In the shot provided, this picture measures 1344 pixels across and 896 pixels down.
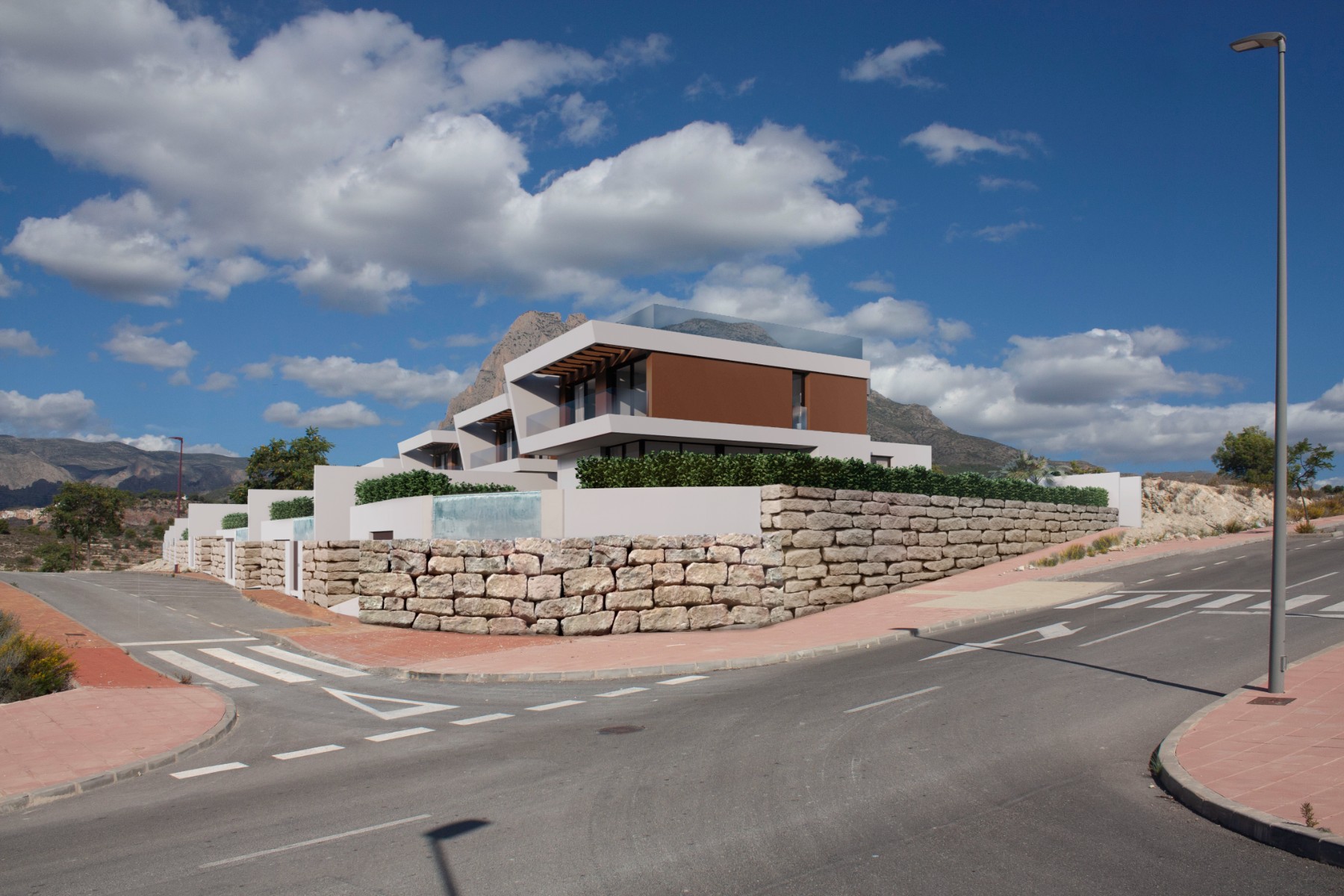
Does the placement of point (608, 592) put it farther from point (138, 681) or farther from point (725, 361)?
point (725, 361)

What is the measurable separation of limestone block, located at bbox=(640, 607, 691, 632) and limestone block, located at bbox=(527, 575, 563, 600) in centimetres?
195

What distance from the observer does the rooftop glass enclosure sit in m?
31.2

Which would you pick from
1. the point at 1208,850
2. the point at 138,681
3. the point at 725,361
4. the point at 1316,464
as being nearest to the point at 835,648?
the point at 1208,850

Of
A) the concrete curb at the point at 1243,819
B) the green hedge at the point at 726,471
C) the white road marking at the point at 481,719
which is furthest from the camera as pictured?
the green hedge at the point at 726,471

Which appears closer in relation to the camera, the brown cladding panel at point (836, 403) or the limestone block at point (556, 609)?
the limestone block at point (556, 609)

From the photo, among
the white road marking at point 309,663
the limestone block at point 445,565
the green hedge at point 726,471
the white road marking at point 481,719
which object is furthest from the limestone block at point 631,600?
the white road marking at point 481,719

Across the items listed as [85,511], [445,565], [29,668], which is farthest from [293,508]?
[85,511]

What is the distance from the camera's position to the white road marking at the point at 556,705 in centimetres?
1186

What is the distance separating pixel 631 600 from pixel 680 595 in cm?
115

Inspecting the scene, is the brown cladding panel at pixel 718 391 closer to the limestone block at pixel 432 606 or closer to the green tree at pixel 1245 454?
the limestone block at pixel 432 606

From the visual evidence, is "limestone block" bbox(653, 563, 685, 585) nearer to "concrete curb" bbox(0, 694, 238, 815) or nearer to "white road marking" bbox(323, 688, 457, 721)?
"white road marking" bbox(323, 688, 457, 721)

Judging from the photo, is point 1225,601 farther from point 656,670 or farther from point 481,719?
point 481,719

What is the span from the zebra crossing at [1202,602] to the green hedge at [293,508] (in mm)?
30000

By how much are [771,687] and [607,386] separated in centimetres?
2191
